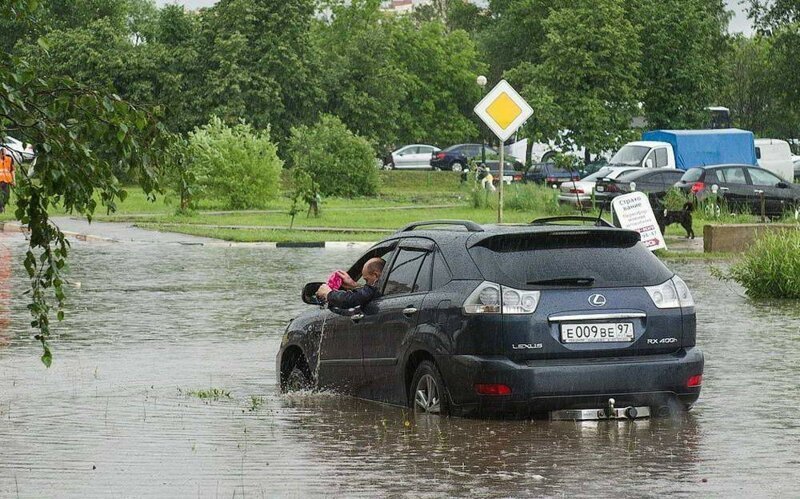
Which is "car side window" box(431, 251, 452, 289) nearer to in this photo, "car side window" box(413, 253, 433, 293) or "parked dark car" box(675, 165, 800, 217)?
"car side window" box(413, 253, 433, 293)

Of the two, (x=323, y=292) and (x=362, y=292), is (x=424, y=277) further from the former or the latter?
(x=323, y=292)

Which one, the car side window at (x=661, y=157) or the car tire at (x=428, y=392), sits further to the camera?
the car side window at (x=661, y=157)

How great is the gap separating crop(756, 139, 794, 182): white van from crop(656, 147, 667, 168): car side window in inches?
356

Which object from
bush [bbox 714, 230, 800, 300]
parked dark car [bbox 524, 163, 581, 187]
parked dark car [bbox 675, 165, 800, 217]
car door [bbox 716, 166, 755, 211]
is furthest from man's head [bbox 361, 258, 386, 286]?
parked dark car [bbox 524, 163, 581, 187]

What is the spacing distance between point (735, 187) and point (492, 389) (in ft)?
116

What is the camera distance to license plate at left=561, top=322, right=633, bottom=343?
979 cm

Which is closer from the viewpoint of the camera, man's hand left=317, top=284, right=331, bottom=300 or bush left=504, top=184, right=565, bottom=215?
man's hand left=317, top=284, right=331, bottom=300

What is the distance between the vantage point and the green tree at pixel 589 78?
7006 cm

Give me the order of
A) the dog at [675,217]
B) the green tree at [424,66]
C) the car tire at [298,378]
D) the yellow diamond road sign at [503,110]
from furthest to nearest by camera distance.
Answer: the green tree at [424,66] < the dog at [675,217] < the yellow diamond road sign at [503,110] < the car tire at [298,378]

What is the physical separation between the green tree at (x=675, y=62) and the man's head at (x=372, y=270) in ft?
212

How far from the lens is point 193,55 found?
77000 millimetres

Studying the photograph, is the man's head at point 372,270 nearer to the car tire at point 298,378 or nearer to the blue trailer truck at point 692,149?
the car tire at point 298,378

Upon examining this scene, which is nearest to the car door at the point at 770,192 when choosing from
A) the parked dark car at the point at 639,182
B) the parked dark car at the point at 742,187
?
the parked dark car at the point at 742,187

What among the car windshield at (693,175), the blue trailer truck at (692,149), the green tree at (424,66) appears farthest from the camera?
the green tree at (424,66)
